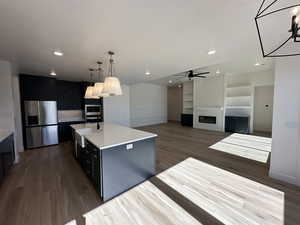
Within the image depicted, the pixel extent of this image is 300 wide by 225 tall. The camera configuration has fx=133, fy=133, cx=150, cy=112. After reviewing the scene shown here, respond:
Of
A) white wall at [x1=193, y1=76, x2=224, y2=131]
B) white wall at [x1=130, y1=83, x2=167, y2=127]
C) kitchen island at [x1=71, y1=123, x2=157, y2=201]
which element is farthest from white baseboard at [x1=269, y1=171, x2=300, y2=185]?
white wall at [x1=130, y1=83, x2=167, y2=127]

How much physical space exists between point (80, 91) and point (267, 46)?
6078 millimetres

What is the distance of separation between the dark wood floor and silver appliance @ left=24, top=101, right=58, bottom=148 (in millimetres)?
739

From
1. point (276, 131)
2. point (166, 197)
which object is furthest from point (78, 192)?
point (276, 131)

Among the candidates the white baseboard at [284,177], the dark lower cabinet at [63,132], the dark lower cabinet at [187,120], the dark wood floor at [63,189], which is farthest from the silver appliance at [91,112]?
the white baseboard at [284,177]

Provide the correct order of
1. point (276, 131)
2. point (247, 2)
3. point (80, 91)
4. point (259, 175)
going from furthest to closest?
point (80, 91) < point (259, 175) < point (276, 131) < point (247, 2)

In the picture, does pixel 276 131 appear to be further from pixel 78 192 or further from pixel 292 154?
pixel 78 192

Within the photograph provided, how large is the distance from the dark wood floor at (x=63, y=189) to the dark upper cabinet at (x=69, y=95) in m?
2.06

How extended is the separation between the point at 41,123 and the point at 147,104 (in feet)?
18.9

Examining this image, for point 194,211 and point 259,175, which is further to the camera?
point 259,175

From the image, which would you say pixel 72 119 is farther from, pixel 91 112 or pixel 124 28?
pixel 124 28

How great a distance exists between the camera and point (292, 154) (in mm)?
2326

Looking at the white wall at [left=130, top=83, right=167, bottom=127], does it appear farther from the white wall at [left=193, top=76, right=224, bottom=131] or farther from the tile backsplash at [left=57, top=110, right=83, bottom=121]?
the tile backsplash at [left=57, top=110, right=83, bottom=121]

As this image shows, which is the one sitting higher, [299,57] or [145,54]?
[145,54]

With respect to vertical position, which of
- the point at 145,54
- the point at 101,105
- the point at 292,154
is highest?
the point at 145,54
